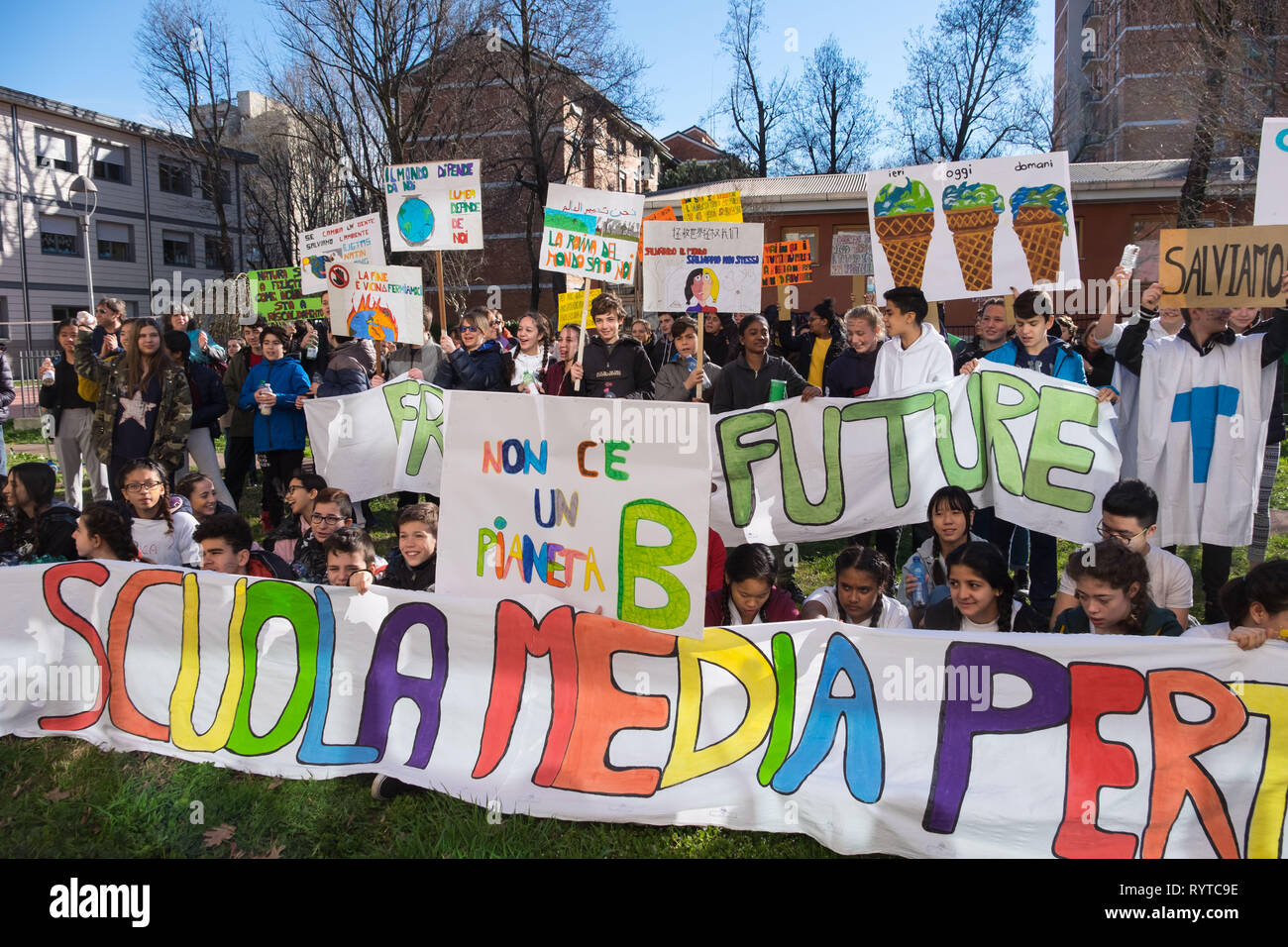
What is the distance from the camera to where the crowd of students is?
3586mm

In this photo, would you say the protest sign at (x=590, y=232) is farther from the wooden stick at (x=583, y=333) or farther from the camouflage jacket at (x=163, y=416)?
the camouflage jacket at (x=163, y=416)

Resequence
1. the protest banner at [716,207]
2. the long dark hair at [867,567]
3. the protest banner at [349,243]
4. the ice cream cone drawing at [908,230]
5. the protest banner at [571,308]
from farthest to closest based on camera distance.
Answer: the protest banner at [571,308] < the protest banner at [349,243] < the protest banner at [716,207] < the ice cream cone drawing at [908,230] < the long dark hair at [867,567]

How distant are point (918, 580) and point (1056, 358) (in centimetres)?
177

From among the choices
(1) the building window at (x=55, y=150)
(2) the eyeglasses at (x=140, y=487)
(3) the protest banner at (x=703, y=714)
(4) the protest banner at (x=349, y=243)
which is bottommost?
(3) the protest banner at (x=703, y=714)

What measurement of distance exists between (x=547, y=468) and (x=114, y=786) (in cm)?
204

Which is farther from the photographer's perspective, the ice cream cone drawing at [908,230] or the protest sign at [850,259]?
the protest sign at [850,259]

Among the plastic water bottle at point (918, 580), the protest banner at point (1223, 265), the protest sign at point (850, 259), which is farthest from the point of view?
the protest sign at point (850, 259)

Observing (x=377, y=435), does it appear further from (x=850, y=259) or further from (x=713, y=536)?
(x=850, y=259)

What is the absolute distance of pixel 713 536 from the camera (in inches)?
174

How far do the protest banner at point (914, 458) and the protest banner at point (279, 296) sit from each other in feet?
21.3

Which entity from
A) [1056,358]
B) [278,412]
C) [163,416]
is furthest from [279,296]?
[1056,358]

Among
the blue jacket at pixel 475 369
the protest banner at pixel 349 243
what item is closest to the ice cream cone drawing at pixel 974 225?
the blue jacket at pixel 475 369

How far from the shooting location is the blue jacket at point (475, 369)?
6887mm

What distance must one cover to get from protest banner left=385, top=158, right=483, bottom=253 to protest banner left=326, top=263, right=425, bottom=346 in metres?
0.34
